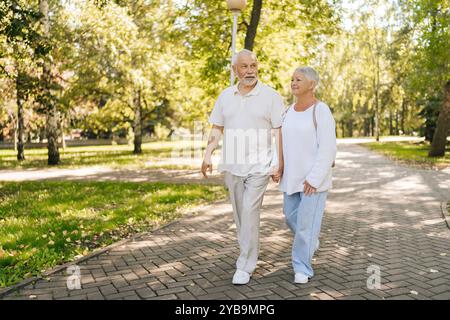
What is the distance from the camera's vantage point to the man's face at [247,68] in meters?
4.25

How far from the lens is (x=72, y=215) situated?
7.92 meters

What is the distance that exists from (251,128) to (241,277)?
1530 millimetres

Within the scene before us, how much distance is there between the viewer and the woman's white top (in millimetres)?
4270

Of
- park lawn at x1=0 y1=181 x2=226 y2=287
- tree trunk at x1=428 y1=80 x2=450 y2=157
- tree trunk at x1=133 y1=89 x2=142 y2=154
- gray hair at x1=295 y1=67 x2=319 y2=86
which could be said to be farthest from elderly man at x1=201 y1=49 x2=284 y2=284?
tree trunk at x1=133 y1=89 x2=142 y2=154

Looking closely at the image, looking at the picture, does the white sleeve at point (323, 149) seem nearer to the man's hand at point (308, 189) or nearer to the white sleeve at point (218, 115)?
the man's hand at point (308, 189)

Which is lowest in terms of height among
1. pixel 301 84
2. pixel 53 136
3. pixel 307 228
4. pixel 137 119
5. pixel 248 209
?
pixel 307 228

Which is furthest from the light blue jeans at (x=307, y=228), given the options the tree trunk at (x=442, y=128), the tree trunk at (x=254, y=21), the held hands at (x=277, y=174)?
the tree trunk at (x=442, y=128)

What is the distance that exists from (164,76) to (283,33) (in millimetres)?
9124

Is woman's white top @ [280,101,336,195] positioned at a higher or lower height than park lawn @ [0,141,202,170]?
higher

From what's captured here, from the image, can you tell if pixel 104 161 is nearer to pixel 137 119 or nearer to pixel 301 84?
pixel 137 119

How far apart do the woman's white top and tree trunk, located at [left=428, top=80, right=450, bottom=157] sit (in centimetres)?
1831

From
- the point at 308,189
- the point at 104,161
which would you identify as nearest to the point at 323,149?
the point at 308,189

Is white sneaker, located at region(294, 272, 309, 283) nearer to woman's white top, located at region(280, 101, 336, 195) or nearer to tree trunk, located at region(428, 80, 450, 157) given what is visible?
woman's white top, located at region(280, 101, 336, 195)

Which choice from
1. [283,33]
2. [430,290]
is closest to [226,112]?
[430,290]
